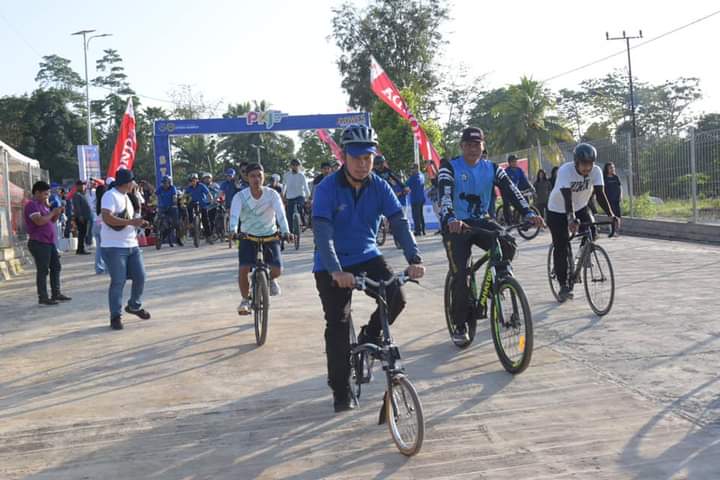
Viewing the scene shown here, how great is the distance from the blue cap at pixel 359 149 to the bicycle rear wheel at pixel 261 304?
327cm

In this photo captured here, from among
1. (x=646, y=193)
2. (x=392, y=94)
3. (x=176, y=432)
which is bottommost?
(x=176, y=432)

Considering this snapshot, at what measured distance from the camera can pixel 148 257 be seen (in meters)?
19.0

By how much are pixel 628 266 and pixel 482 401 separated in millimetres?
7663

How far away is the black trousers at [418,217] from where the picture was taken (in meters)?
20.2

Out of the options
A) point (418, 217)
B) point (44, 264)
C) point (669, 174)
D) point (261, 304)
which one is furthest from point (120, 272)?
point (669, 174)

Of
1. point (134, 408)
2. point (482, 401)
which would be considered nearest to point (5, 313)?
point (134, 408)

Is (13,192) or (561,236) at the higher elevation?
(13,192)

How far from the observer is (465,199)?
692 cm

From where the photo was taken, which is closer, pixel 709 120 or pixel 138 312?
pixel 138 312

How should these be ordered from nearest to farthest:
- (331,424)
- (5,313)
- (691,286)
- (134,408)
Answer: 1. (331,424)
2. (134,408)
3. (691,286)
4. (5,313)

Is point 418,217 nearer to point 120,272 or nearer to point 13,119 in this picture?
point 120,272

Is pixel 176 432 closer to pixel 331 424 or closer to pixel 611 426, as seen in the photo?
pixel 331 424

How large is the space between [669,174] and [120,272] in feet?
40.7

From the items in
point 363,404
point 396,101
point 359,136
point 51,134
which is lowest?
point 363,404
